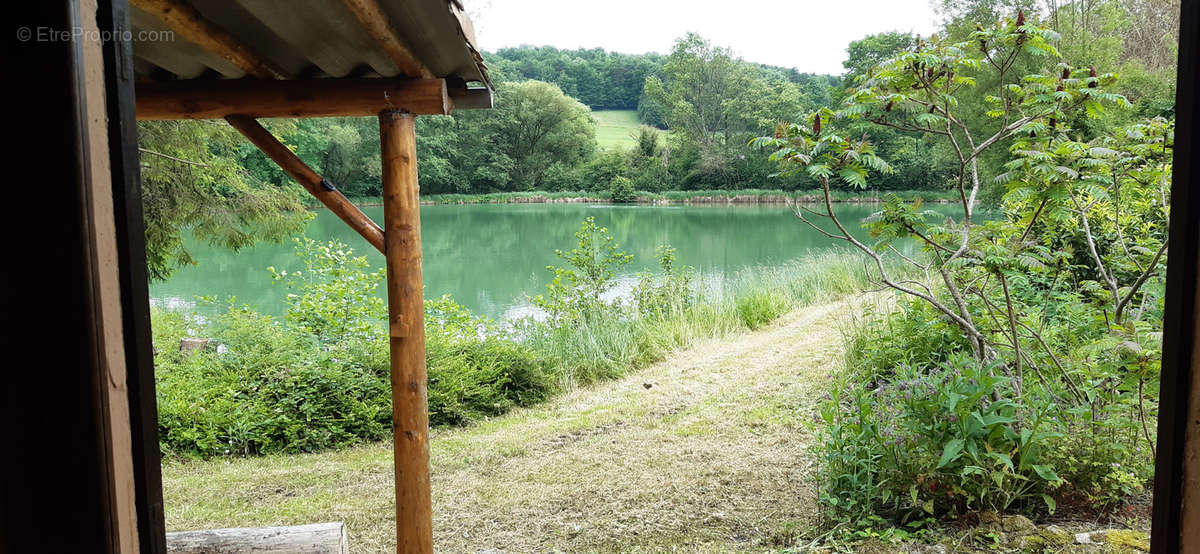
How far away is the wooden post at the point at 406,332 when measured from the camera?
2975 mm

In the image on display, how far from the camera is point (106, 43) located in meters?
0.88

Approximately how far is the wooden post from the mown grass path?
0.43m

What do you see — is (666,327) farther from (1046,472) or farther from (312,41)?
(312,41)

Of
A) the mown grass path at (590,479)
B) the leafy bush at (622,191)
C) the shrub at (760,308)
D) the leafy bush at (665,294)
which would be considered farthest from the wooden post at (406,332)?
the leafy bush at (622,191)

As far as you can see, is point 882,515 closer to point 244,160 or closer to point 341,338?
point 341,338

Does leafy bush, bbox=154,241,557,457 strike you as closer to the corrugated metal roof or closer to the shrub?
the corrugated metal roof

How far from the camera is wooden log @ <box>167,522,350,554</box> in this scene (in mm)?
2543

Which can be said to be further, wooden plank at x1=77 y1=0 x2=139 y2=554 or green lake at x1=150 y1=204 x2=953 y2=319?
green lake at x1=150 y1=204 x2=953 y2=319

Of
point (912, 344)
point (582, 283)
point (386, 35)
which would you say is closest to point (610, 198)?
point (582, 283)

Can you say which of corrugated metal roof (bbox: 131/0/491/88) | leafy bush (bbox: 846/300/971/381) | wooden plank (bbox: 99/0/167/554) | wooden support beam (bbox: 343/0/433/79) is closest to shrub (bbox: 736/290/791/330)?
leafy bush (bbox: 846/300/971/381)

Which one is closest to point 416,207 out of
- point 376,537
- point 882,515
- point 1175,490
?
→ point 376,537

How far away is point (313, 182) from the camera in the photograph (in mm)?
Result: 3020

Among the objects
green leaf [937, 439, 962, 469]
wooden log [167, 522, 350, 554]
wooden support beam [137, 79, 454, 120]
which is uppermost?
wooden support beam [137, 79, 454, 120]

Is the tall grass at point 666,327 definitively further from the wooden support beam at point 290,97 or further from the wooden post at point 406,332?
the wooden support beam at point 290,97
